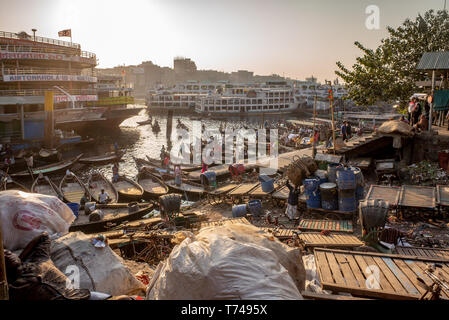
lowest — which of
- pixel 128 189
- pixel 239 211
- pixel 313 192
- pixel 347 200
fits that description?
pixel 128 189

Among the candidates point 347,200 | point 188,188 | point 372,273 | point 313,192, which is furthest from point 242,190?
point 372,273

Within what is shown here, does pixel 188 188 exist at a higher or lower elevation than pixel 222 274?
lower

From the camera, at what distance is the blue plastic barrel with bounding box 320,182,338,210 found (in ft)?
33.4

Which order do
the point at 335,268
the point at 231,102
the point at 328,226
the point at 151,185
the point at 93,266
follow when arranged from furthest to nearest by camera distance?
the point at 231,102
the point at 151,185
the point at 328,226
the point at 335,268
the point at 93,266

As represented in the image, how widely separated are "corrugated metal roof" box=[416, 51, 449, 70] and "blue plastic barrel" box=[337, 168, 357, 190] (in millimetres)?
8116

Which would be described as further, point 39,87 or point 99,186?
point 39,87

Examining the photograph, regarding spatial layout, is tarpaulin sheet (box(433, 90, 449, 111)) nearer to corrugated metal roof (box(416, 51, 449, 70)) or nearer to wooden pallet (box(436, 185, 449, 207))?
Answer: corrugated metal roof (box(416, 51, 449, 70))

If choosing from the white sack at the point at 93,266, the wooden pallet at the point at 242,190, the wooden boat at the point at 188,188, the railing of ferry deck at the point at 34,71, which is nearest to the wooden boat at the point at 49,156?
the wooden boat at the point at 188,188

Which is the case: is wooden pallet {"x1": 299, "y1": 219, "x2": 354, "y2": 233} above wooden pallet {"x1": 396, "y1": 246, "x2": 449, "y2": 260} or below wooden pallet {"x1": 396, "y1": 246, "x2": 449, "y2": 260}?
below

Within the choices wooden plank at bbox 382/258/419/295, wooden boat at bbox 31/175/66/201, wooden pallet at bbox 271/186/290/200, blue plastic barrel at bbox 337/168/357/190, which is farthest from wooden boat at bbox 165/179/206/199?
wooden plank at bbox 382/258/419/295

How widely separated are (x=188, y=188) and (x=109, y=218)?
5.83 metres

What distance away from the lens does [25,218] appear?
4742mm

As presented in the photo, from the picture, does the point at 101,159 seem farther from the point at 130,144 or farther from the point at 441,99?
the point at 441,99

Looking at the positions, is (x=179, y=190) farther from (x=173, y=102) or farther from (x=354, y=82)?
(x=173, y=102)
